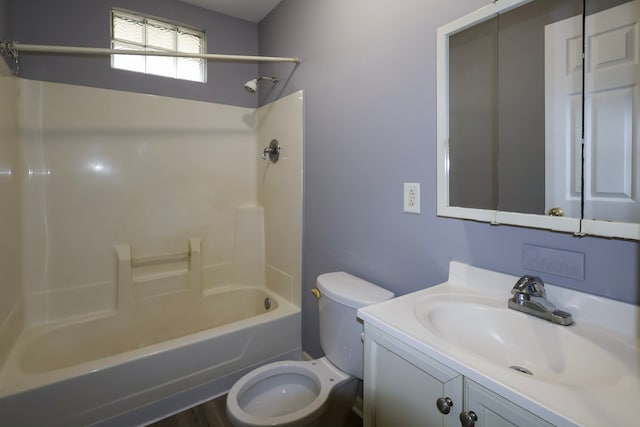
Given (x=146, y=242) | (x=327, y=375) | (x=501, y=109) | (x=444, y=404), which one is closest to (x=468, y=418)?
(x=444, y=404)

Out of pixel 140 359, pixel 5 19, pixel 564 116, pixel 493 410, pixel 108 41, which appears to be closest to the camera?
pixel 493 410

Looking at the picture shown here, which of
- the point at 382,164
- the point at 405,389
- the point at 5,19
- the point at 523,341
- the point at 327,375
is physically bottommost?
the point at 327,375

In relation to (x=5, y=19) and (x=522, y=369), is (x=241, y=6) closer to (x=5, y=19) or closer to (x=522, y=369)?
(x=5, y=19)

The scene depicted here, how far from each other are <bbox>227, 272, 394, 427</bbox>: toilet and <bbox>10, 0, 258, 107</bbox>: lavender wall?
5.81ft

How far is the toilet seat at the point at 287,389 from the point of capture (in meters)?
1.29

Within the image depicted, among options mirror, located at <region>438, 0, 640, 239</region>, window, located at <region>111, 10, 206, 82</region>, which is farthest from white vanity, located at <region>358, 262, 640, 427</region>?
window, located at <region>111, 10, 206, 82</region>

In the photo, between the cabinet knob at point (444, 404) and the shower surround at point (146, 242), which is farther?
the shower surround at point (146, 242)

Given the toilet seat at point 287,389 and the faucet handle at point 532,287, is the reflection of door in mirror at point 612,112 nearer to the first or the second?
the faucet handle at point 532,287

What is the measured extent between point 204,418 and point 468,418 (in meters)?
1.51

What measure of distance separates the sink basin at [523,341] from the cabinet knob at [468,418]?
12cm

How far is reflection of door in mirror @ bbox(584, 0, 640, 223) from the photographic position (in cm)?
80

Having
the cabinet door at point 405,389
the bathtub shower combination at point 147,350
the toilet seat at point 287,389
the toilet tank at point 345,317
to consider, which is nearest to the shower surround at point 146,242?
the bathtub shower combination at point 147,350

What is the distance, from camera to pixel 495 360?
0.89 m

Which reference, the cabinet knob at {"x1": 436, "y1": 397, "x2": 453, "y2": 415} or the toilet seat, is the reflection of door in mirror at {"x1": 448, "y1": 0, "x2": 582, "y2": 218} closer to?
the cabinet knob at {"x1": 436, "y1": 397, "x2": 453, "y2": 415}
